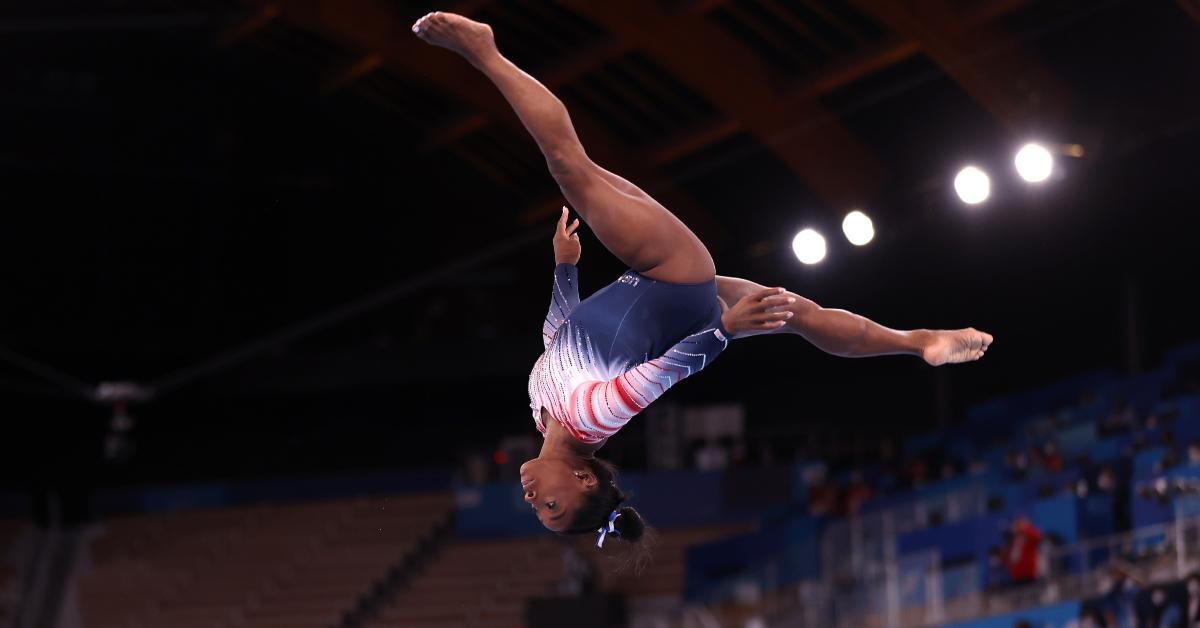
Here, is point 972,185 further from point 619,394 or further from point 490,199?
point 490,199

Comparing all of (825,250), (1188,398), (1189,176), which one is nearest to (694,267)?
(825,250)

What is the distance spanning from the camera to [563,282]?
5137mm

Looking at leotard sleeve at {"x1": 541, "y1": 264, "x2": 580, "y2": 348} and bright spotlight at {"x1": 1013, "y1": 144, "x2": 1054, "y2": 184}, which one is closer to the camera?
leotard sleeve at {"x1": 541, "y1": 264, "x2": 580, "y2": 348}

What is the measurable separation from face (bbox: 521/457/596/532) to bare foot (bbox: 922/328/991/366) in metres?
1.25

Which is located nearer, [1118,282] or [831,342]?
[831,342]

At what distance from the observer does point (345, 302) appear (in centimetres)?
1706

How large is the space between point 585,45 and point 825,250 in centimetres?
368

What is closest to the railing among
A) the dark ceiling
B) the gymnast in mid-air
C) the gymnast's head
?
the dark ceiling

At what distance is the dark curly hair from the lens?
452cm

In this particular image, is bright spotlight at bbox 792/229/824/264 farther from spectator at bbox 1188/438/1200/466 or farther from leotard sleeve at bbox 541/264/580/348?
leotard sleeve at bbox 541/264/580/348

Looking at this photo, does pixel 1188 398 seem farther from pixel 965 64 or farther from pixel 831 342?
pixel 831 342

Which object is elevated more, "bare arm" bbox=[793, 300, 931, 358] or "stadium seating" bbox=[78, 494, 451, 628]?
"stadium seating" bbox=[78, 494, 451, 628]

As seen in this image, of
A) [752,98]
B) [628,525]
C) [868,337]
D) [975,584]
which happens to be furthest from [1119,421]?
[628,525]

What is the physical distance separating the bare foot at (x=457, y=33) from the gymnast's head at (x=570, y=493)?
1268mm
